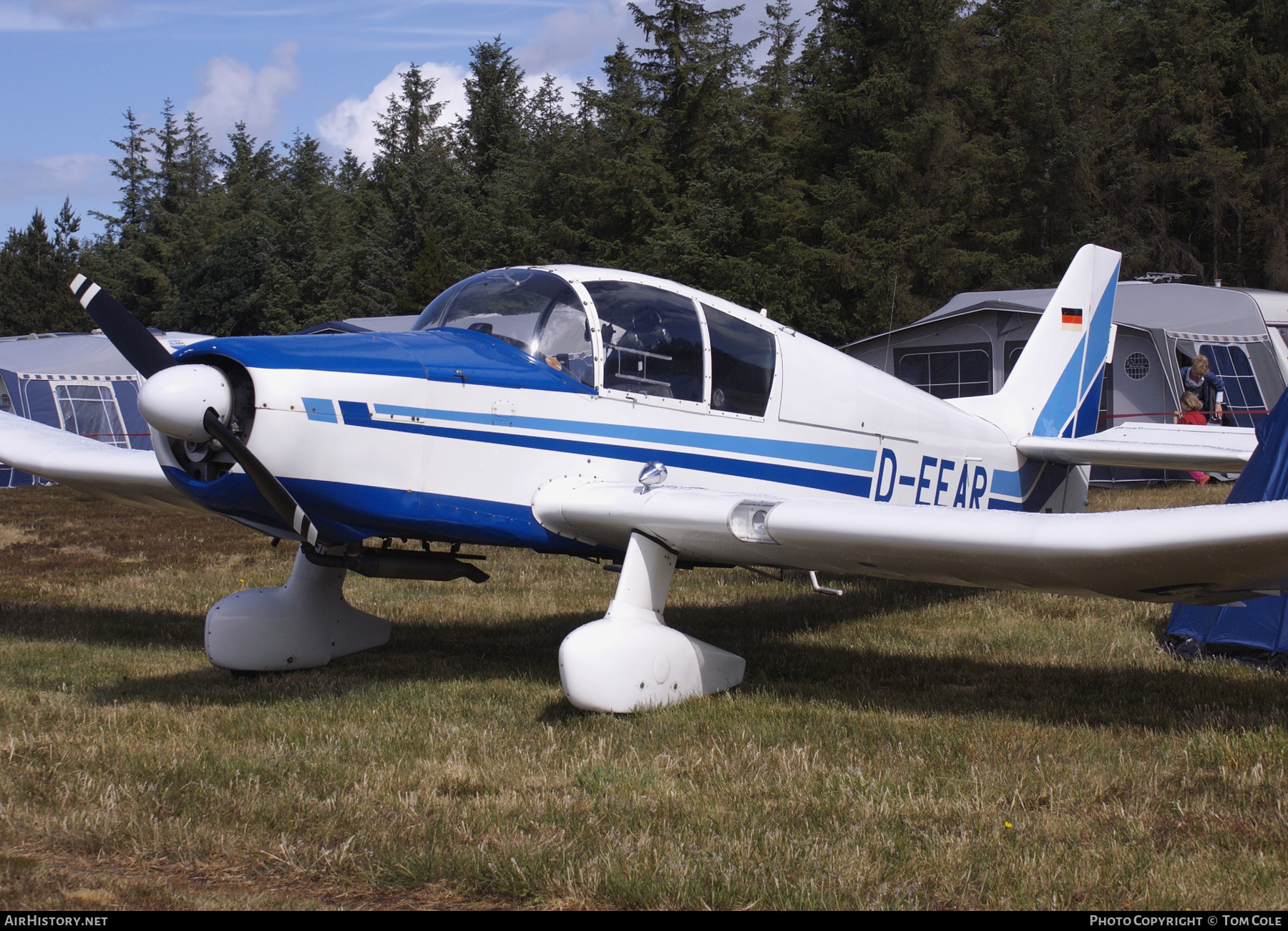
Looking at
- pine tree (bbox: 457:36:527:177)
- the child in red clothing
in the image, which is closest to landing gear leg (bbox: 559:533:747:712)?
the child in red clothing

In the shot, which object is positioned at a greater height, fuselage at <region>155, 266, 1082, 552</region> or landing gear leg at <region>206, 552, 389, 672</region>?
fuselage at <region>155, 266, 1082, 552</region>

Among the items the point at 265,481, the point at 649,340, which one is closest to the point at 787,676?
the point at 649,340

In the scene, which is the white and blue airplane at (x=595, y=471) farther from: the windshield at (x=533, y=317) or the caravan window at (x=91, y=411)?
the caravan window at (x=91, y=411)

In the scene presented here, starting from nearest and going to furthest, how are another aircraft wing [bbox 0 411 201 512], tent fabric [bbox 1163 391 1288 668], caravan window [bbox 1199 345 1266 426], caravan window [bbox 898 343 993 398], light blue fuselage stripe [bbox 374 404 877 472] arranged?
light blue fuselage stripe [bbox 374 404 877 472] < tent fabric [bbox 1163 391 1288 668] < another aircraft wing [bbox 0 411 201 512] < caravan window [bbox 1199 345 1266 426] < caravan window [bbox 898 343 993 398]

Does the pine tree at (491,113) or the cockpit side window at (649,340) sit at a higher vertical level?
the pine tree at (491,113)

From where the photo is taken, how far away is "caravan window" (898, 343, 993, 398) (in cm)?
2066

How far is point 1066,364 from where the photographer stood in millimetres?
9242

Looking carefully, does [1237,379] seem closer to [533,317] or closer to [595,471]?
[595,471]

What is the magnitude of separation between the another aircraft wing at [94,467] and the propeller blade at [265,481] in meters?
2.31

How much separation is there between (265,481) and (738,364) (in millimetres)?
2781

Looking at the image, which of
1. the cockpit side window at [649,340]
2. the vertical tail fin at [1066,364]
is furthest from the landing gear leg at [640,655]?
the vertical tail fin at [1066,364]

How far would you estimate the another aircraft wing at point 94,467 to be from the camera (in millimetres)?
7410

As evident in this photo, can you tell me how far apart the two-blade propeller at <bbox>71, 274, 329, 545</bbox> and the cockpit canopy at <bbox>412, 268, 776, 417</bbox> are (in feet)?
4.92

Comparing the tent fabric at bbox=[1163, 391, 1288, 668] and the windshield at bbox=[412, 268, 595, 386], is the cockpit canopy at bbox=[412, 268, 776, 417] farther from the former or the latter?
the tent fabric at bbox=[1163, 391, 1288, 668]
